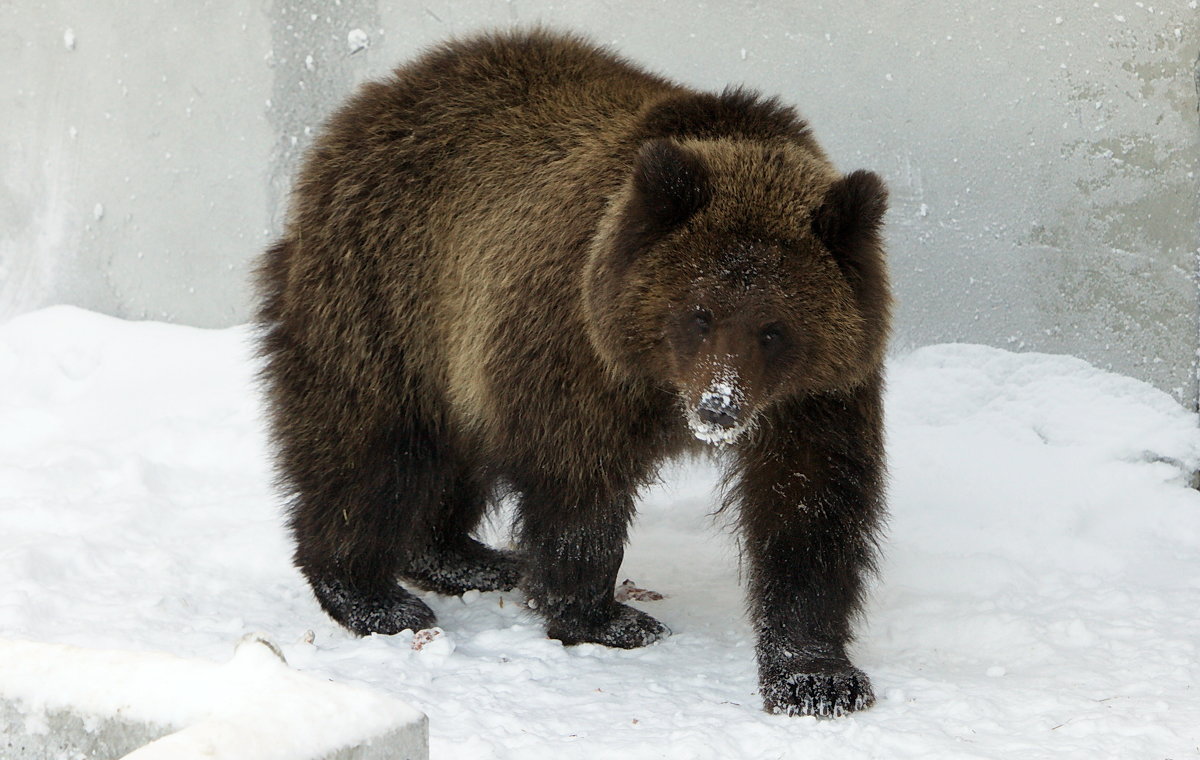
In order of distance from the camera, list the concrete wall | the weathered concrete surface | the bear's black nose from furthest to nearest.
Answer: the concrete wall < the bear's black nose < the weathered concrete surface

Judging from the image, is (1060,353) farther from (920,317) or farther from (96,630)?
(96,630)

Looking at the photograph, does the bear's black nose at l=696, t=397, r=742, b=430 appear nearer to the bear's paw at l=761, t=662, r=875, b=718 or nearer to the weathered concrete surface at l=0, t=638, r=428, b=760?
the bear's paw at l=761, t=662, r=875, b=718

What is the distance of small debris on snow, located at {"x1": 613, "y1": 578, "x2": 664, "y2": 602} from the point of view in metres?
6.27

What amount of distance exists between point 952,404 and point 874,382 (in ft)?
9.30

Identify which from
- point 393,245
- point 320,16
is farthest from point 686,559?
point 320,16

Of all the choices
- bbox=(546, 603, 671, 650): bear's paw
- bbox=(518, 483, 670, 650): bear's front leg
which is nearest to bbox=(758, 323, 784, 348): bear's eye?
bbox=(518, 483, 670, 650): bear's front leg

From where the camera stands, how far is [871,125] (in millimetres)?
7758

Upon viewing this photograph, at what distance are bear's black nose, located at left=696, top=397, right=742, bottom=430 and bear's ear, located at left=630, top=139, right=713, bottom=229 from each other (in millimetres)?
669

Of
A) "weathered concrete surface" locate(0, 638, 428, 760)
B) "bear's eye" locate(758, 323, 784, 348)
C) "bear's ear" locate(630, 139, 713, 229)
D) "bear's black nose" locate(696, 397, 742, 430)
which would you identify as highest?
"bear's ear" locate(630, 139, 713, 229)

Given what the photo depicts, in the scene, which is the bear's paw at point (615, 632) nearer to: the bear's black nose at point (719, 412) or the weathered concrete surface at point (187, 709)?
the bear's black nose at point (719, 412)

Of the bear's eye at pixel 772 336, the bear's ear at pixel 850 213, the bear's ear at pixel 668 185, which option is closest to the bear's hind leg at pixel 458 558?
the bear's ear at pixel 668 185

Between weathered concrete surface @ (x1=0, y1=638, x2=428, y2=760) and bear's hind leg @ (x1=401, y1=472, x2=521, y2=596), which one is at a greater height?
weathered concrete surface @ (x1=0, y1=638, x2=428, y2=760)

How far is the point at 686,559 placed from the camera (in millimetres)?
6953

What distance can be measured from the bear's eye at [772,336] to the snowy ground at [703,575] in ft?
4.34
